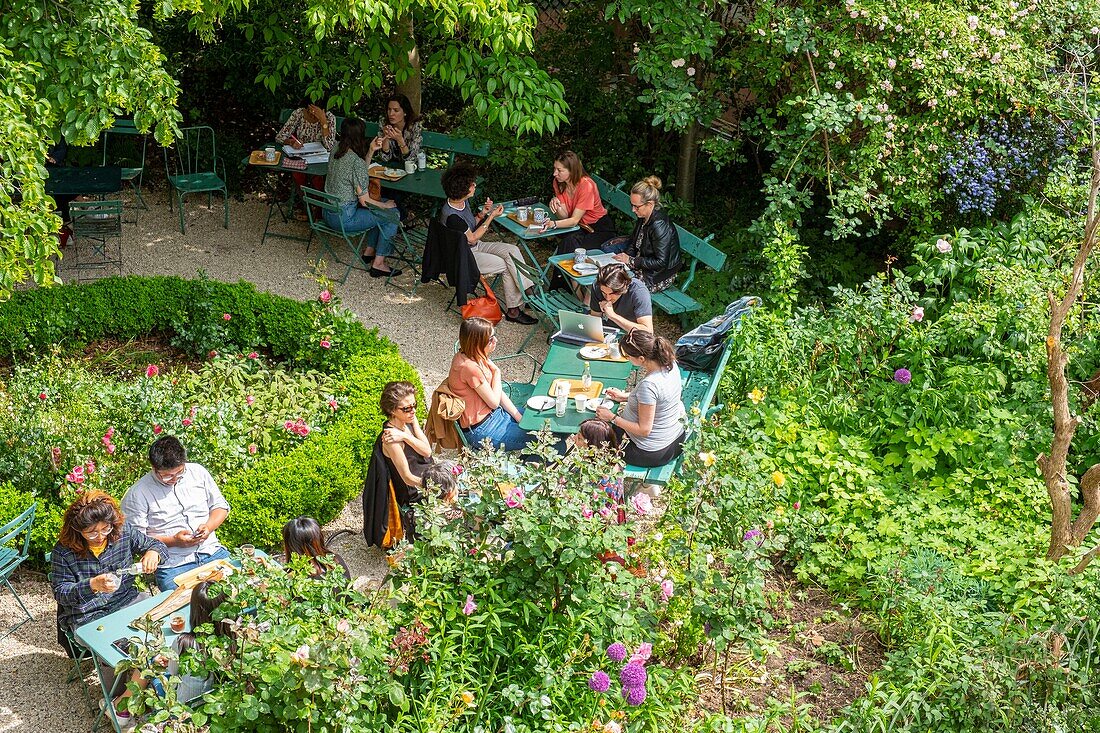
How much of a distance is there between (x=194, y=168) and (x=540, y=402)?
6842 mm

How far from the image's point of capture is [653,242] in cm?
891

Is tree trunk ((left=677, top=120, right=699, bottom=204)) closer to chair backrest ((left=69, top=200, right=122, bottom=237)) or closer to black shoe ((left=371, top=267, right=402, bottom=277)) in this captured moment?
black shoe ((left=371, top=267, right=402, bottom=277))

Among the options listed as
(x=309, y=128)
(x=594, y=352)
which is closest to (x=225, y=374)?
(x=594, y=352)

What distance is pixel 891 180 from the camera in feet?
28.8

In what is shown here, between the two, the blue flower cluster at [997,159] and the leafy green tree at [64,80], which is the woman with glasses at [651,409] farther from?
the blue flower cluster at [997,159]

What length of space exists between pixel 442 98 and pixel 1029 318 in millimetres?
8191

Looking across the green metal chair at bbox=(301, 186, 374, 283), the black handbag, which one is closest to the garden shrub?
the green metal chair at bbox=(301, 186, 374, 283)

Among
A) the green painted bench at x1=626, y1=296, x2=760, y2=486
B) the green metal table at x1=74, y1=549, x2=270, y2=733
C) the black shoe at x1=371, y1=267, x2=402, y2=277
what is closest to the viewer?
the green metal table at x1=74, y1=549, x2=270, y2=733

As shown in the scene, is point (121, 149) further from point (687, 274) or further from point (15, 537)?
point (15, 537)

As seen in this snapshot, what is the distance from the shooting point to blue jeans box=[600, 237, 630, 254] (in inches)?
376

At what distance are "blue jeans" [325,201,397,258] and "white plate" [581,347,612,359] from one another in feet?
10.6

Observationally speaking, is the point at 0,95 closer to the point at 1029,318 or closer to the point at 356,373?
the point at 356,373

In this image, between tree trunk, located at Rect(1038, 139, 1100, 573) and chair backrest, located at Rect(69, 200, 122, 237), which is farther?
chair backrest, located at Rect(69, 200, 122, 237)

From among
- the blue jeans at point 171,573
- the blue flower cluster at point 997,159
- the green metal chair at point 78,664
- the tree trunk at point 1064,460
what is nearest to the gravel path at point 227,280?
the green metal chair at point 78,664
